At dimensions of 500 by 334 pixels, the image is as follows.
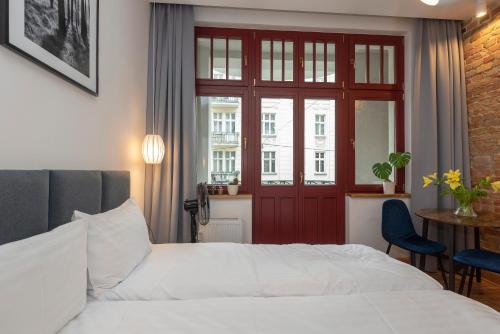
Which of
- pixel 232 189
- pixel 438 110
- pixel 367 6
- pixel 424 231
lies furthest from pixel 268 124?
pixel 424 231

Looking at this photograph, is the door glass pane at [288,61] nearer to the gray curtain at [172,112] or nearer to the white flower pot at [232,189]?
the gray curtain at [172,112]

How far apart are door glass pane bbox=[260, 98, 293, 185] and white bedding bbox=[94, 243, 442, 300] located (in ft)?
5.46

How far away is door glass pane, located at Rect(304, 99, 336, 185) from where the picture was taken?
11.6 ft

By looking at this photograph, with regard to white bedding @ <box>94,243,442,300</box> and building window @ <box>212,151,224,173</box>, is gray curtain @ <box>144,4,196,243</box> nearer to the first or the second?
building window @ <box>212,151,224,173</box>

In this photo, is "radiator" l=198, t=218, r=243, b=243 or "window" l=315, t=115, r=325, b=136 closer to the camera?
"radiator" l=198, t=218, r=243, b=243

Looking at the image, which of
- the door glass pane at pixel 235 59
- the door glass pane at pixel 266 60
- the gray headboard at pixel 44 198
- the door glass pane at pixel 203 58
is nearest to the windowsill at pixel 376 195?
the door glass pane at pixel 266 60

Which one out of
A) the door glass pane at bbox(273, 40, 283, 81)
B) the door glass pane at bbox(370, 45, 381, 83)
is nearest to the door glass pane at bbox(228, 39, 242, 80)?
the door glass pane at bbox(273, 40, 283, 81)

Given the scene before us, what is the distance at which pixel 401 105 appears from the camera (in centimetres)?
359

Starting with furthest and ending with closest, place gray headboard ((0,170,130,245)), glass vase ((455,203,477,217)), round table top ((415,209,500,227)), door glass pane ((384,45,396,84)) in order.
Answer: door glass pane ((384,45,396,84)) → glass vase ((455,203,477,217)) → round table top ((415,209,500,227)) → gray headboard ((0,170,130,245))

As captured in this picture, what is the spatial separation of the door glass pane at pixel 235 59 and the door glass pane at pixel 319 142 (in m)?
0.95

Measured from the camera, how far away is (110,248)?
55.2 inches

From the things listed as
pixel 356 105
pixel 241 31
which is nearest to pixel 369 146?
pixel 356 105

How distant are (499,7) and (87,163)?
4.22 metres

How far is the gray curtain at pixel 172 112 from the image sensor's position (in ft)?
10.0
